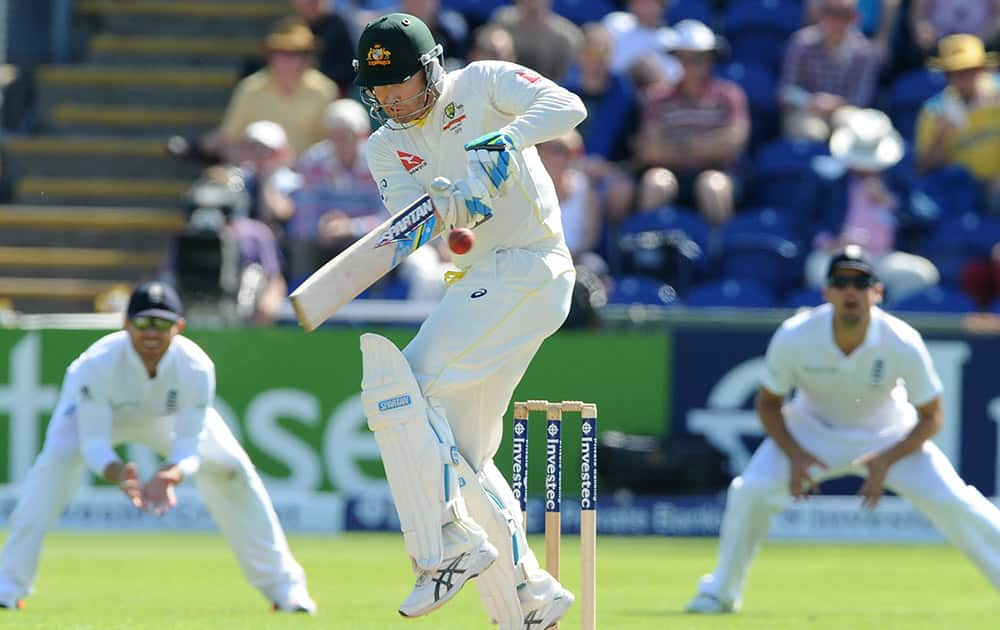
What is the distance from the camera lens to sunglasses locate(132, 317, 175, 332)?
7.15 m

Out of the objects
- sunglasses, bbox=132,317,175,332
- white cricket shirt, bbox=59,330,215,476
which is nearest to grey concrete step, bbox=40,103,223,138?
white cricket shirt, bbox=59,330,215,476

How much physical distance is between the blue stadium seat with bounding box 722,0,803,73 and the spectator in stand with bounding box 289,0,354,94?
2.46 meters

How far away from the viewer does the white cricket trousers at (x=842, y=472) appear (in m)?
6.76

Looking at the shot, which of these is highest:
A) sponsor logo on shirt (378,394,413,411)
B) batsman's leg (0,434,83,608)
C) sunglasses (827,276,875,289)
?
sunglasses (827,276,875,289)

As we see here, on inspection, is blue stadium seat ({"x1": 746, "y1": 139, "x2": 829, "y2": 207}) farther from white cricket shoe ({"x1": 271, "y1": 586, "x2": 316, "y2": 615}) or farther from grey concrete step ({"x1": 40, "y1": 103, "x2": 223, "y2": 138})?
white cricket shoe ({"x1": 271, "y1": 586, "x2": 316, "y2": 615})

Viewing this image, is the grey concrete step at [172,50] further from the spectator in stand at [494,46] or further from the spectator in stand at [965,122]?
the spectator in stand at [965,122]

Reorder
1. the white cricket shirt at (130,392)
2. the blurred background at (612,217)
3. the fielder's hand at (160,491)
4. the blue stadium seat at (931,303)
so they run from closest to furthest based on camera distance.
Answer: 1. the fielder's hand at (160,491)
2. the white cricket shirt at (130,392)
3. the blurred background at (612,217)
4. the blue stadium seat at (931,303)

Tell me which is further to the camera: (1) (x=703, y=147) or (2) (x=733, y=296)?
(1) (x=703, y=147)

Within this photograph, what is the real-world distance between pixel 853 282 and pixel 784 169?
13.6 ft

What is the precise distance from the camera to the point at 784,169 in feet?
36.5

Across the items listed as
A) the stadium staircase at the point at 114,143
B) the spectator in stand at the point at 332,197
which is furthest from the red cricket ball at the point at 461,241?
the stadium staircase at the point at 114,143

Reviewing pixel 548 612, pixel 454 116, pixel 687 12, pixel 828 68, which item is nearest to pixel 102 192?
pixel 687 12

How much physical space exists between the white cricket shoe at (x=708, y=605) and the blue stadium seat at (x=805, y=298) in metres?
3.75

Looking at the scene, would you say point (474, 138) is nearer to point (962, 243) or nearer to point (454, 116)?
A: point (454, 116)
